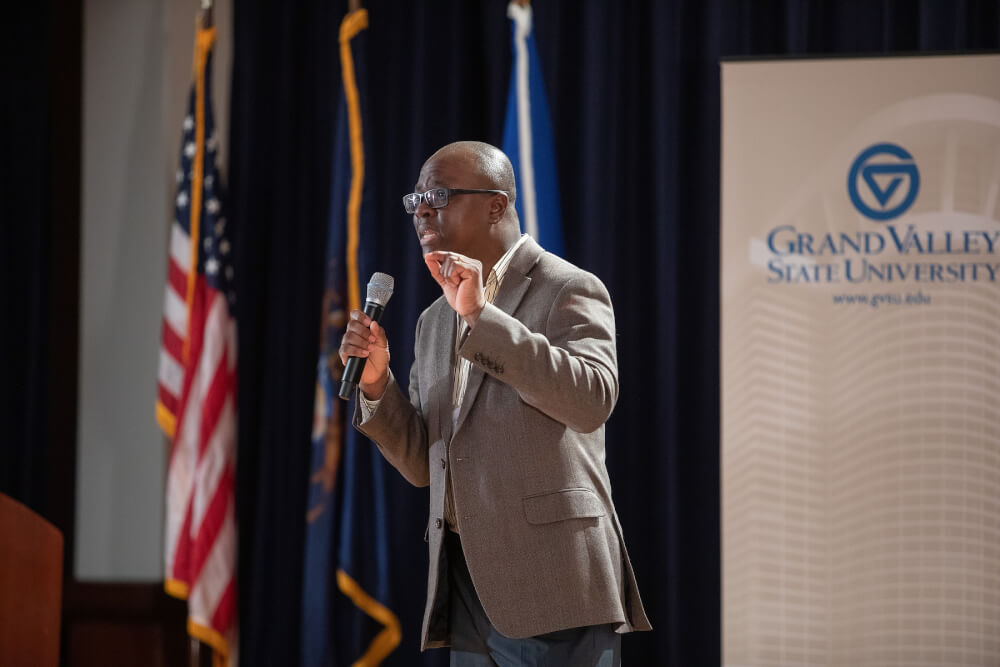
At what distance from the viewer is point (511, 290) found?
2.00m

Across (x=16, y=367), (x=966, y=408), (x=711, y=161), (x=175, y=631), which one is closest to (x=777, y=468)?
(x=966, y=408)

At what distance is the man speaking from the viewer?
1768 millimetres

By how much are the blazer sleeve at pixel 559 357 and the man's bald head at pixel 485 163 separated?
26cm

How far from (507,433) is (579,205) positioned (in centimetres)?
227

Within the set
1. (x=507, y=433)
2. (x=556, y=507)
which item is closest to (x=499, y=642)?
(x=556, y=507)

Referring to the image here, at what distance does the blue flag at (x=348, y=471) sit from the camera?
3.88m

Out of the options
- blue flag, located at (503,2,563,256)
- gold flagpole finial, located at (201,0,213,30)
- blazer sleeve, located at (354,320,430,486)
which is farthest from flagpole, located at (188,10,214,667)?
blazer sleeve, located at (354,320,430,486)

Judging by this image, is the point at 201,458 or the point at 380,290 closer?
the point at 380,290

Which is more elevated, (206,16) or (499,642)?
(206,16)

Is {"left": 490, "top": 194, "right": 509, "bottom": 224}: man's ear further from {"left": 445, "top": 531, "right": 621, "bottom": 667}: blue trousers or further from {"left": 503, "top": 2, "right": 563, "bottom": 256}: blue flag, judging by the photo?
{"left": 503, "top": 2, "right": 563, "bottom": 256}: blue flag

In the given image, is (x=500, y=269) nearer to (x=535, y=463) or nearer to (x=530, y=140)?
(x=535, y=463)

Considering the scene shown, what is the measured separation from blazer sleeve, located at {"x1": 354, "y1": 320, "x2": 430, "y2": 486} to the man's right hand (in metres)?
0.02

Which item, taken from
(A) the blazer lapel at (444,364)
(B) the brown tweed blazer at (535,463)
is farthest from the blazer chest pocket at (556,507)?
(A) the blazer lapel at (444,364)

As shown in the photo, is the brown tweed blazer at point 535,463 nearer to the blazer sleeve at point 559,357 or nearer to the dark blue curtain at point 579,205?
the blazer sleeve at point 559,357
